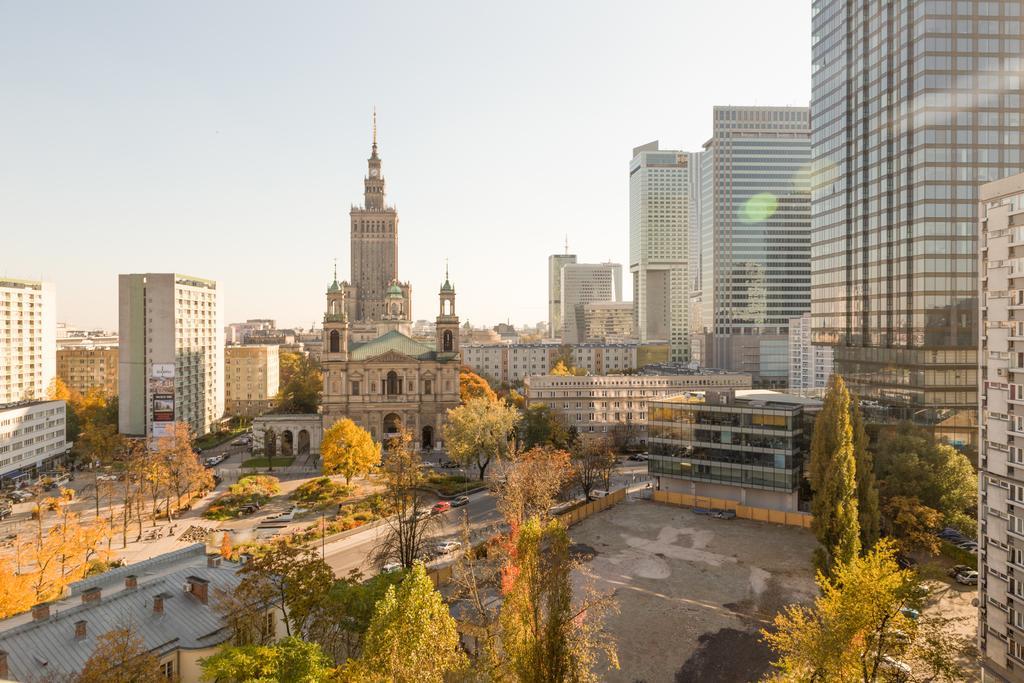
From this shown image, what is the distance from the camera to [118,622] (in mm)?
27234

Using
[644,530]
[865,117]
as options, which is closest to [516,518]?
[644,530]

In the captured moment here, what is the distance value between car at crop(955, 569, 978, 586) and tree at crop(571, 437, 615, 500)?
29954 mm

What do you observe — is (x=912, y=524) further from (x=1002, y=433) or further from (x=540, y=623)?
(x=540, y=623)

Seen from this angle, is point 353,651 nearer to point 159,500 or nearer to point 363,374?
point 159,500

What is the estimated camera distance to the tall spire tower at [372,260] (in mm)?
170750

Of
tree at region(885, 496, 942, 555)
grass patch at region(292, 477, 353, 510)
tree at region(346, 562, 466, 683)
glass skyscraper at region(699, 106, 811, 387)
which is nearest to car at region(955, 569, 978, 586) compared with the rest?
tree at region(885, 496, 942, 555)

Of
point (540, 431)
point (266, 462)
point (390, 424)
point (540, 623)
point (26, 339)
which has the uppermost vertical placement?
point (26, 339)

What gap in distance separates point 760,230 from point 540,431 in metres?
95.8

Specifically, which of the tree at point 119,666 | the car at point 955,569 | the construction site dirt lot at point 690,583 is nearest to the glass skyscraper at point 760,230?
the construction site dirt lot at point 690,583

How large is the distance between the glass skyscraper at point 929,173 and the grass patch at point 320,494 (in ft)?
182

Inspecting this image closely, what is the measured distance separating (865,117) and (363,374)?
71.5 meters

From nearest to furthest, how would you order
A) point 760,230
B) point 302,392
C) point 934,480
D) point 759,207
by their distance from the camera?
1. point 934,480
2. point 302,392
3. point 759,207
4. point 760,230

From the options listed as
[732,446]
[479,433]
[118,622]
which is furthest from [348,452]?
[118,622]

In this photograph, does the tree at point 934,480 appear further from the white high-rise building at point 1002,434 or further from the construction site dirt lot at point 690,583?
the white high-rise building at point 1002,434
